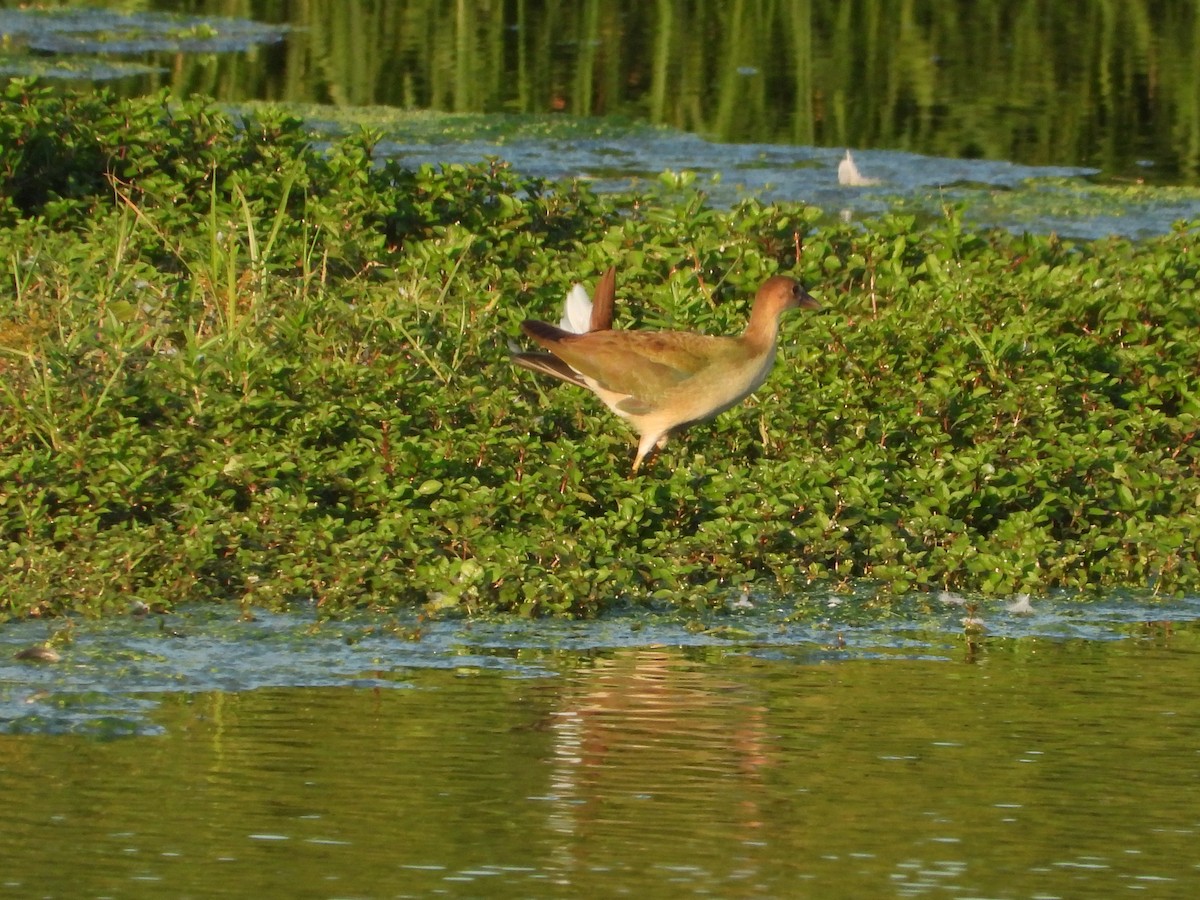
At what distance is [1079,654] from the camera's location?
220 inches

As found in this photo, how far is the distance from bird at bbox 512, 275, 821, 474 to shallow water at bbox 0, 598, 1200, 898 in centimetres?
88

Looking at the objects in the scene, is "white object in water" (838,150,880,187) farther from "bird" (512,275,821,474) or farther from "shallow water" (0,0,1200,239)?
"bird" (512,275,821,474)

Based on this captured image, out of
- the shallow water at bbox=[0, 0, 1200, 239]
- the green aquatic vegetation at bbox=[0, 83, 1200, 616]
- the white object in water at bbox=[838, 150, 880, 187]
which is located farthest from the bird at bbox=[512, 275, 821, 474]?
the white object in water at bbox=[838, 150, 880, 187]

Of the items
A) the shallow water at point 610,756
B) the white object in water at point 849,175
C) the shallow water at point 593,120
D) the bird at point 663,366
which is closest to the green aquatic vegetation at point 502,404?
the bird at point 663,366

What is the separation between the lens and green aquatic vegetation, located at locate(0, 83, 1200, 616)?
5887mm

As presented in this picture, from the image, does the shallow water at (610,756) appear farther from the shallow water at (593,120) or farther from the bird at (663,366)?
the shallow water at (593,120)

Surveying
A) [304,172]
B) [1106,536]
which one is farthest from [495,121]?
[1106,536]

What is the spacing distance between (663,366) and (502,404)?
0.51 metres

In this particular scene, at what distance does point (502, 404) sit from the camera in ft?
21.8

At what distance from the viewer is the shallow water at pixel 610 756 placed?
150 inches

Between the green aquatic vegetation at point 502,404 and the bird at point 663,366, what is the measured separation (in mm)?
154

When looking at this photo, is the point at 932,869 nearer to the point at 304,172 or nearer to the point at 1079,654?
the point at 1079,654

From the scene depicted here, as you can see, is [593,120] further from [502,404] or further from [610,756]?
[610,756]

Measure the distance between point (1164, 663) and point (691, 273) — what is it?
9.75 ft
